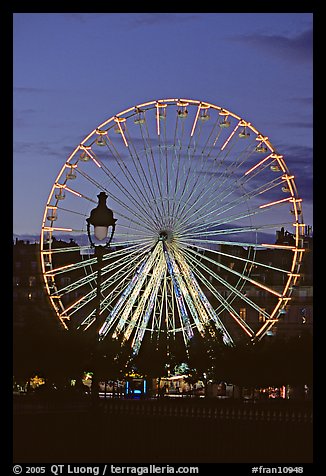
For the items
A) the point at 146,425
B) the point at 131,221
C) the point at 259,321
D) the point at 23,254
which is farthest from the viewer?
the point at 23,254

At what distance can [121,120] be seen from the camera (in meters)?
44.7

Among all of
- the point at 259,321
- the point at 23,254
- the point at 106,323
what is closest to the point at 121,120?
the point at 106,323

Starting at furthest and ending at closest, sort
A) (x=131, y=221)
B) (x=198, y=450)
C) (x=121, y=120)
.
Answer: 1. (x=121, y=120)
2. (x=131, y=221)
3. (x=198, y=450)

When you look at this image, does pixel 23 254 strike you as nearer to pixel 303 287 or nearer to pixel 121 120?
pixel 303 287

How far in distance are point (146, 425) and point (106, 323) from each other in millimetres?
11737

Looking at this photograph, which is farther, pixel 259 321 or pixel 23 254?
pixel 23 254

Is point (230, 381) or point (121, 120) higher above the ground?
point (121, 120)
